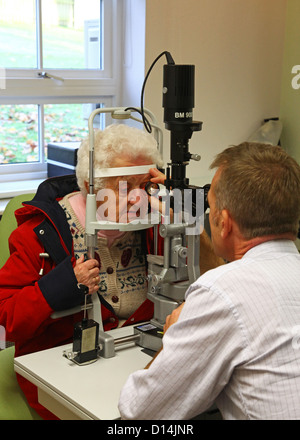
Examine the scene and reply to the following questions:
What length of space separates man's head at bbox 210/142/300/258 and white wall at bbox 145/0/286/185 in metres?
1.76

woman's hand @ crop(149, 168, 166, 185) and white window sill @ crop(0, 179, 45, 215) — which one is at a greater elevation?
woman's hand @ crop(149, 168, 166, 185)

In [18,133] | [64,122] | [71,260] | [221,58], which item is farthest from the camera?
[221,58]

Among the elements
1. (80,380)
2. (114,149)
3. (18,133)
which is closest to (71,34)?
(18,133)

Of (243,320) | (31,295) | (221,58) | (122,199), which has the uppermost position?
(221,58)

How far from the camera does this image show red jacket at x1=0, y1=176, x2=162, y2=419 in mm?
1636

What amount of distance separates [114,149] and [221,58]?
1.72 metres

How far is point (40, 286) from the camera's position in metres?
1.65

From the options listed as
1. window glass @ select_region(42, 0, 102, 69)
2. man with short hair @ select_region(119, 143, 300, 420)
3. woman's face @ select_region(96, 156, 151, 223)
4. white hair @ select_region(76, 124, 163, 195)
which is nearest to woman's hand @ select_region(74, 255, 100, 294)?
woman's face @ select_region(96, 156, 151, 223)

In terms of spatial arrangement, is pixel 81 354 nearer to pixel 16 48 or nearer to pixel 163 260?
pixel 163 260

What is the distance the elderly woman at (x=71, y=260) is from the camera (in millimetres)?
1647

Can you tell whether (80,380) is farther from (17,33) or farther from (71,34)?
(71,34)

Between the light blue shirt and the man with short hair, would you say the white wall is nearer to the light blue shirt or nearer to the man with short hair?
the man with short hair

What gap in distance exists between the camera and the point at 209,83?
3.25 metres

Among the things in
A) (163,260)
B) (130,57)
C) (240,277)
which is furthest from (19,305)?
(130,57)
